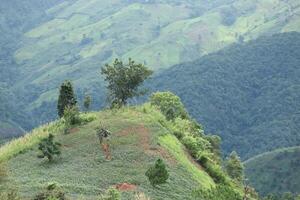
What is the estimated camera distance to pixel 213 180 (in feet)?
173

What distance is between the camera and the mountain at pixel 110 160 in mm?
39125

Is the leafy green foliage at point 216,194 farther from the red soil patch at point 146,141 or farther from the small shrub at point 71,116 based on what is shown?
the small shrub at point 71,116

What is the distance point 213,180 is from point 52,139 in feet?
50.5

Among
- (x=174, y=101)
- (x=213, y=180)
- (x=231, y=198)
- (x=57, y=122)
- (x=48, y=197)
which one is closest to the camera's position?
(x=48, y=197)

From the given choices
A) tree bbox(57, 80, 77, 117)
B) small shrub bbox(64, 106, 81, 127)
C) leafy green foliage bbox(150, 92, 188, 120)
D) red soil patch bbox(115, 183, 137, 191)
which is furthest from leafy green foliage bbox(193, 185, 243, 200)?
leafy green foliage bbox(150, 92, 188, 120)

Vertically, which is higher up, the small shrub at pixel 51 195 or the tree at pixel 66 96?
the small shrub at pixel 51 195

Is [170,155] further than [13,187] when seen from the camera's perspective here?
Yes

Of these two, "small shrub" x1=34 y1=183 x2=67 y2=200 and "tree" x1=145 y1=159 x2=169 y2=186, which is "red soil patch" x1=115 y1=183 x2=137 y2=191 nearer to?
"tree" x1=145 y1=159 x2=169 y2=186

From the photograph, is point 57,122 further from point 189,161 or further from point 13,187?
point 13,187

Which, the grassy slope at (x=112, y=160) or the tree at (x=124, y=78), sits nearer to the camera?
the grassy slope at (x=112, y=160)

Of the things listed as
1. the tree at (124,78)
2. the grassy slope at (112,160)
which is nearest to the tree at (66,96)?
the grassy slope at (112,160)

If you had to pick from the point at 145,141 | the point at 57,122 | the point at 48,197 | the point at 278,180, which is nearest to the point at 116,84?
the point at 57,122

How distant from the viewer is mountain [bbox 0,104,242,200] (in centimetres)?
3912

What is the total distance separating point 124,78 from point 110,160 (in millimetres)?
17442
